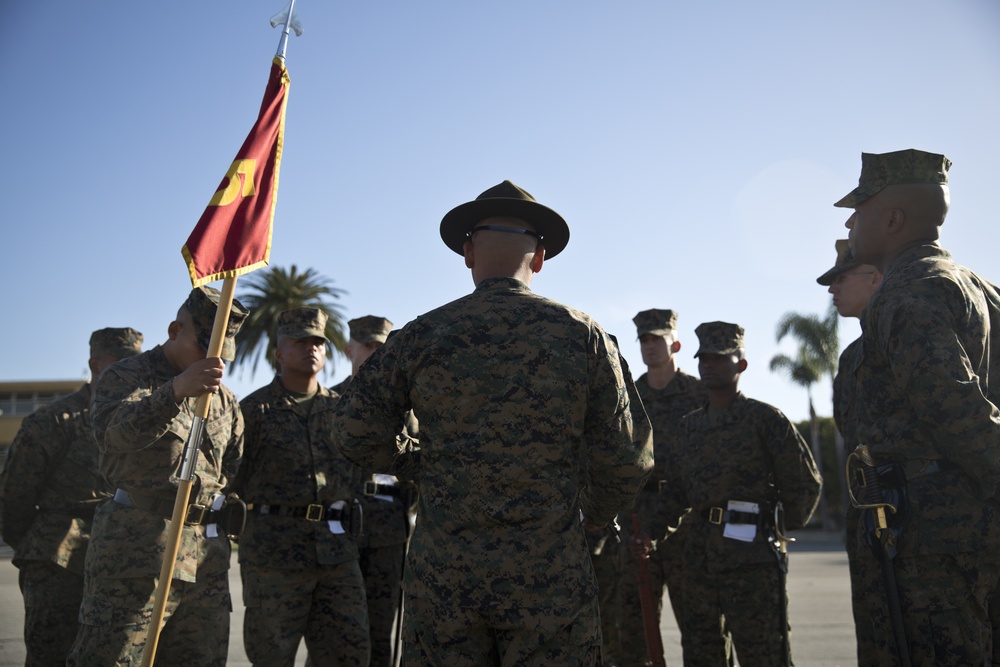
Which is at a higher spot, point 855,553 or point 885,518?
point 885,518

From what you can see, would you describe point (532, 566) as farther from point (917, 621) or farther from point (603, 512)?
point (917, 621)

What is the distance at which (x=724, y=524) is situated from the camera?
232 inches

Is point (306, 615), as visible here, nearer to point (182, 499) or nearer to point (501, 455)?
point (182, 499)

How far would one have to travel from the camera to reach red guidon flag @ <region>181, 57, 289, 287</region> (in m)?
4.67

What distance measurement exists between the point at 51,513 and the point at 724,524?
5.00m

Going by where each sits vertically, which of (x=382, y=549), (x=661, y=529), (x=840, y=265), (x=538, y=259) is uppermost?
(x=840, y=265)

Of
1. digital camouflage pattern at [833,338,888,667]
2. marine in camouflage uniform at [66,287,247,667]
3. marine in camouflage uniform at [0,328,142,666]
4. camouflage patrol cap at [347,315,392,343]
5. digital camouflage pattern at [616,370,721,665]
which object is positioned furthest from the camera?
camouflage patrol cap at [347,315,392,343]

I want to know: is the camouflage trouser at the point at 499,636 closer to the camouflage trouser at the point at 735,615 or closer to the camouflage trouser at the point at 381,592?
the camouflage trouser at the point at 735,615

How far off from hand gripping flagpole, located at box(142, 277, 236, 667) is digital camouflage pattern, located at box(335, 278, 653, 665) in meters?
1.25

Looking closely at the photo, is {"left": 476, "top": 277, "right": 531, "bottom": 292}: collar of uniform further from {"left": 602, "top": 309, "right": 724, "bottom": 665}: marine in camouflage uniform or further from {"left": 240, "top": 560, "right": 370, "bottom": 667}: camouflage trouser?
{"left": 602, "top": 309, "right": 724, "bottom": 665}: marine in camouflage uniform

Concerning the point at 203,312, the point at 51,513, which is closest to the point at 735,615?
the point at 203,312

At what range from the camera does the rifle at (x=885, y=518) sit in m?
3.31

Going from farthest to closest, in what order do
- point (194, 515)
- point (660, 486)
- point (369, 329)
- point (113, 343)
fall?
point (113, 343), point (369, 329), point (660, 486), point (194, 515)

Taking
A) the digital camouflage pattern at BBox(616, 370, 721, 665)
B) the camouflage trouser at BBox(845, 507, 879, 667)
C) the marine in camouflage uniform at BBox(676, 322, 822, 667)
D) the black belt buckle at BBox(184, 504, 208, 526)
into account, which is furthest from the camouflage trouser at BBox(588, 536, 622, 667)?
the black belt buckle at BBox(184, 504, 208, 526)
